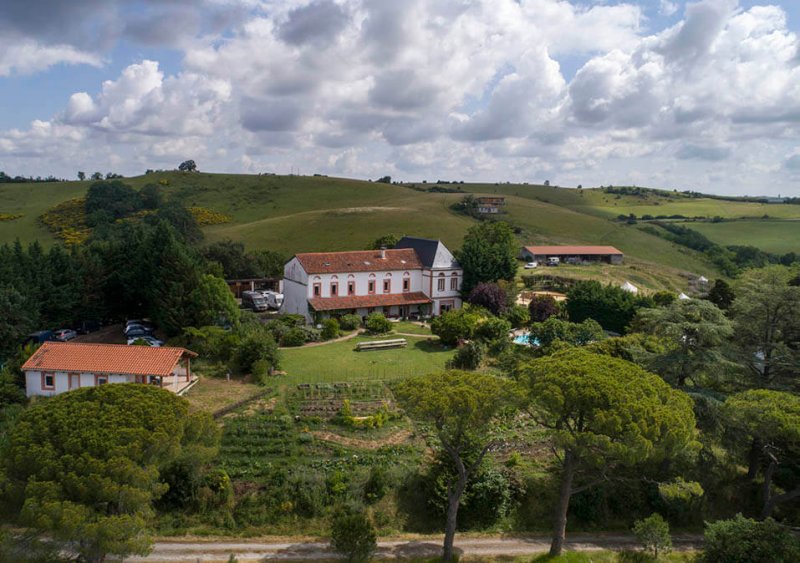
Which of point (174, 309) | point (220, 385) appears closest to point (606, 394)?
point (220, 385)

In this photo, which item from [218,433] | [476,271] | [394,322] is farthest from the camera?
[476,271]

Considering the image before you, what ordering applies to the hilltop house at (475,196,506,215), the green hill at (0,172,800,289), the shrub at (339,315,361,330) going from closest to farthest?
1. the shrub at (339,315,361,330)
2. the green hill at (0,172,800,289)
3. the hilltop house at (475,196,506,215)

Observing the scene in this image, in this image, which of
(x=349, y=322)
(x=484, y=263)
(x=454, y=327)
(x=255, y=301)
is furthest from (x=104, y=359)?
(x=484, y=263)

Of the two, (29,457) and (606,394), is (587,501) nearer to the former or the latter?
(606,394)

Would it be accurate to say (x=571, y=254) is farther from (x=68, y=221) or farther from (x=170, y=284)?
(x=68, y=221)

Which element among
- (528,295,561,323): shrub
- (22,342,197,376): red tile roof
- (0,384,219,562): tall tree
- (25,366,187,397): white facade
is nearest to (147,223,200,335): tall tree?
(22,342,197,376): red tile roof

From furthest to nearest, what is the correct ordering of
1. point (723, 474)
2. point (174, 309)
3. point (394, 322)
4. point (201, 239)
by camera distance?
point (201, 239), point (394, 322), point (174, 309), point (723, 474)

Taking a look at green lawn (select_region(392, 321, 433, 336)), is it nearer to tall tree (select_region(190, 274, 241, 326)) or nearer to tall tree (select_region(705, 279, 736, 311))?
tall tree (select_region(190, 274, 241, 326))
